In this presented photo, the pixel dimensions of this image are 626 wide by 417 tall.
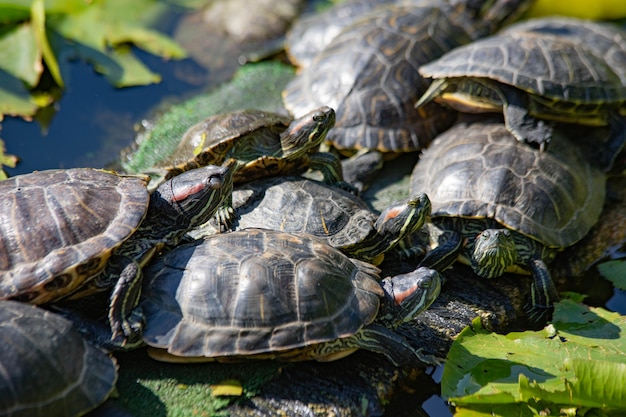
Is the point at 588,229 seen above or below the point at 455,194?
below

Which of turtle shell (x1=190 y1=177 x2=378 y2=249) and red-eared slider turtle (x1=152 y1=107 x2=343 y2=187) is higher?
red-eared slider turtle (x1=152 y1=107 x2=343 y2=187)

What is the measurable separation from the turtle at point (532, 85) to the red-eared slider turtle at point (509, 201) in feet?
0.79

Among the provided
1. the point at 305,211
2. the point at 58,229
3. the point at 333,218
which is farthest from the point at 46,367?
the point at 333,218

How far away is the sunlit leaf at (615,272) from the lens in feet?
16.4

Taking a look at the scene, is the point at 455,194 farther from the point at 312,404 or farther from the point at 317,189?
the point at 312,404

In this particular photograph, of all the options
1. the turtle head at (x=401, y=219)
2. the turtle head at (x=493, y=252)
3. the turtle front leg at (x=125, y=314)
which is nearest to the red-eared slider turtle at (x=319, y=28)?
the turtle head at (x=401, y=219)

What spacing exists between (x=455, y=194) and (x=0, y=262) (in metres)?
3.09

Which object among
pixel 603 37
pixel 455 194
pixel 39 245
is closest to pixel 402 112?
pixel 455 194

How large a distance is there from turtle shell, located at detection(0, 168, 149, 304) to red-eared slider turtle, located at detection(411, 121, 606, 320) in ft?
6.99

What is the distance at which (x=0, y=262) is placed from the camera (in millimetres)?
3445

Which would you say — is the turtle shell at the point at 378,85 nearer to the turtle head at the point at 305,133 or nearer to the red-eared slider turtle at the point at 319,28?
the turtle head at the point at 305,133

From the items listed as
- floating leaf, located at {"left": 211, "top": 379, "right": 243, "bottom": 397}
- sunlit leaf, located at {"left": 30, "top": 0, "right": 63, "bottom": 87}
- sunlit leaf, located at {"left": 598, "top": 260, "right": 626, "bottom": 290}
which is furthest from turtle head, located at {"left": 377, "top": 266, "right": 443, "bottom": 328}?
sunlit leaf, located at {"left": 30, "top": 0, "right": 63, "bottom": 87}

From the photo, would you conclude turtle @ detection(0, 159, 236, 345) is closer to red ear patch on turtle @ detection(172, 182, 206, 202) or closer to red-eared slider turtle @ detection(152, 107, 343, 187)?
red ear patch on turtle @ detection(172, 182, 206, 202)

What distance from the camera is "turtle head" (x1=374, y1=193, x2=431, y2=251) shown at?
14.6 ft
